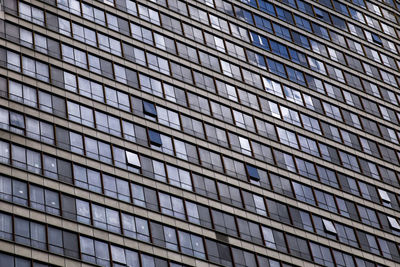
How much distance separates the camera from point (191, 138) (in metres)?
69.5

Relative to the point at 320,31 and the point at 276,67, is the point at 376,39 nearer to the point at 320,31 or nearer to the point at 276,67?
the point at 320,31

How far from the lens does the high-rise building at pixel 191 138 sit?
5794 cm

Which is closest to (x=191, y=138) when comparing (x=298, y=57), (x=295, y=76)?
(x=295, y=76)

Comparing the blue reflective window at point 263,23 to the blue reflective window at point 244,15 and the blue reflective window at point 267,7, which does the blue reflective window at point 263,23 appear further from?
the blue reflective window at point 267,7

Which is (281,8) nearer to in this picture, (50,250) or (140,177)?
(140,177)

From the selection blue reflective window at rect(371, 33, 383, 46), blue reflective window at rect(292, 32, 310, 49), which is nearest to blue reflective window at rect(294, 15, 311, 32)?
blue reflective window at rect(292, 32, 310, 49)

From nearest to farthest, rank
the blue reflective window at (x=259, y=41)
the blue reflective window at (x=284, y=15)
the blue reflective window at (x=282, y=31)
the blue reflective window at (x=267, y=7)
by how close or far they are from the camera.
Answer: the blue reflective window at (x=259, y=41)
the blue reflective window at (x=282, y=31)
the blue reflective window at (x=267, y=7)
the blue reflective window at (x=284, y=15)

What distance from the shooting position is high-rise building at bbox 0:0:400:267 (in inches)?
2281

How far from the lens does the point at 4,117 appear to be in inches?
2317

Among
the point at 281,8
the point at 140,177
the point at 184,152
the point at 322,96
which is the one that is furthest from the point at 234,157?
the point at 281,8

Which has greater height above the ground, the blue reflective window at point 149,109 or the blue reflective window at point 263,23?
the blue reflective window at point 263,23

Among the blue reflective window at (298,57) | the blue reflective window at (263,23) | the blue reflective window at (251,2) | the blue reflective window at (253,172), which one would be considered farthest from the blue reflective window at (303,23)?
the blue reflective window at (253,172)

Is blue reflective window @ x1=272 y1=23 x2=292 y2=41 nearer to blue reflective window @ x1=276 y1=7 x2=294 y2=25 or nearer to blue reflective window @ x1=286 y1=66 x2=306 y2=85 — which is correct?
blue reflective window @ x1=276 y1=7 x2=294 y2=25

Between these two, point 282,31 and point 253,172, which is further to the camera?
point 282,31
